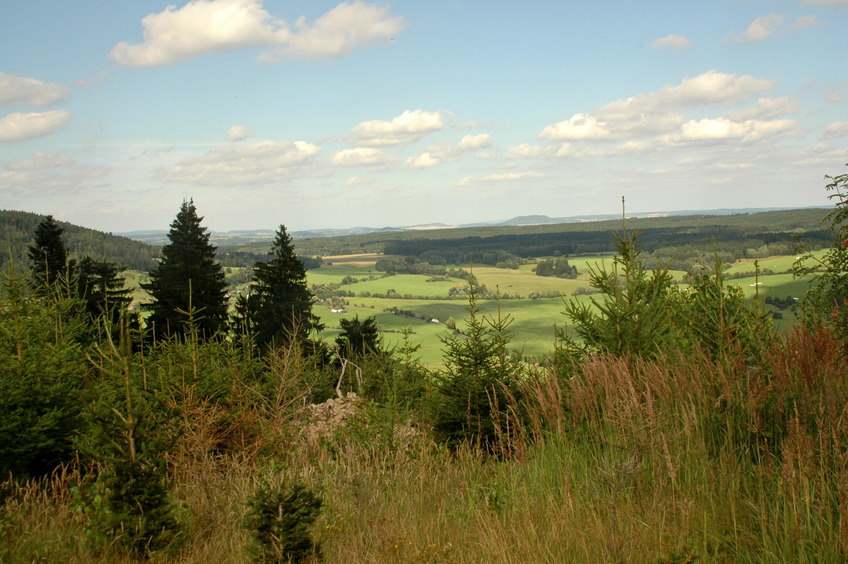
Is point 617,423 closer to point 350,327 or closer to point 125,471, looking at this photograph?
point 125,471

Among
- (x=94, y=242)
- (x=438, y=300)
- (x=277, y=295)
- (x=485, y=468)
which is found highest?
(x=94, y=242)

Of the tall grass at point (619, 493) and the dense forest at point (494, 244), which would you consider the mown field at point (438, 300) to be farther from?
the tall grass at point (619, 493)

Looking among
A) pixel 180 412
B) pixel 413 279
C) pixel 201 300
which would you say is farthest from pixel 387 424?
pixel 413 279

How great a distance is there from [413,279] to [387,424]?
90.9 meters

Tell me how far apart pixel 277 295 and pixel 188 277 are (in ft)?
25.5

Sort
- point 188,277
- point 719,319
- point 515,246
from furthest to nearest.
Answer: point 515,246, point 188,277, point 719,319

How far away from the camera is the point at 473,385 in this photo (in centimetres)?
726

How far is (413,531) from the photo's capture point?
12.5ft

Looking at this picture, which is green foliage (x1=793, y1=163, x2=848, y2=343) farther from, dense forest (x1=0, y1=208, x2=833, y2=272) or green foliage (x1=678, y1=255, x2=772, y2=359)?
dense forest (x1=0, y1=208, x2=833, y2=272)

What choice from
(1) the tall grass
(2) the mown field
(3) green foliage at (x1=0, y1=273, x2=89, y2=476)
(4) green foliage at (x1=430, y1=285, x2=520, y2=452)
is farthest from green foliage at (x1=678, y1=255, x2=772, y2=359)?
(2) the mown field

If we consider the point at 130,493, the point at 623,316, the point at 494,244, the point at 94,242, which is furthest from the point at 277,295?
the point at 494,244

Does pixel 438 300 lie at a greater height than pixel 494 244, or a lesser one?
lesser

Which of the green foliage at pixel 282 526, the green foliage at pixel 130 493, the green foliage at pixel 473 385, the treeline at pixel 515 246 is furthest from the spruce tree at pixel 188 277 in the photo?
the treeline at pixel 515 246

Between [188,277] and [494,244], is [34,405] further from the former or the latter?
[494,244]
